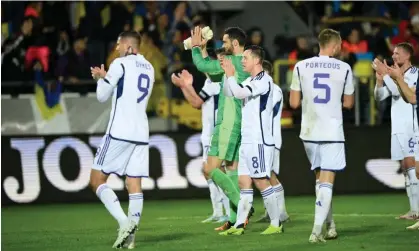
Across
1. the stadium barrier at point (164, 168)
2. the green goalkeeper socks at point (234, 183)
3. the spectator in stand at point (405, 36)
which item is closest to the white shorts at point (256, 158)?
the green goalkeeper socks at point (234, 183)

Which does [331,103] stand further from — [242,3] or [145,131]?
[242,3]

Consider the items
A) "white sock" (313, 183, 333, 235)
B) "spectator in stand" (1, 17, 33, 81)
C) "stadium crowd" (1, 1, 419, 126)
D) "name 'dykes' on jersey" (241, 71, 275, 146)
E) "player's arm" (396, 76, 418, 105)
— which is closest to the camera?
"player's arm" (396, 76, 418, 105)

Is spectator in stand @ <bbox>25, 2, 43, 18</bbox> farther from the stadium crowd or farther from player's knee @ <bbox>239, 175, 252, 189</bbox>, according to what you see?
player's knee @ <bbox>239, 175, 252, 189</bbox>

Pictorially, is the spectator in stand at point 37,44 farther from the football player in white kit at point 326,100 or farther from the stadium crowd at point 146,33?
the football player in white kit at point 326,100

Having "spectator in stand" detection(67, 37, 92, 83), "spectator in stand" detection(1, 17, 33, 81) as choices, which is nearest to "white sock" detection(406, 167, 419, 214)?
"spectator in stand" detection(67, 37, 92, 83)

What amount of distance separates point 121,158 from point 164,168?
268 inches

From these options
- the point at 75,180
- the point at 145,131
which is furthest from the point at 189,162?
the point at 145,131

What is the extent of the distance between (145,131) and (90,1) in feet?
33.3

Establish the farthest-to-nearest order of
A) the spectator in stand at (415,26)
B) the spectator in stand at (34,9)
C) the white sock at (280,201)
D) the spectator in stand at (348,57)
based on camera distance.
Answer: the spectator in stand at (415,26), the spectator in stand at (34,9), the spectator in stand at (348,57), the white sock at (280,201)

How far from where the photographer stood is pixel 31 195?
17.3 meters

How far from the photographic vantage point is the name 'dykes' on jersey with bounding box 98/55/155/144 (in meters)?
10.7

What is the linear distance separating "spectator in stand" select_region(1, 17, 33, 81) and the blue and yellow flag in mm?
882

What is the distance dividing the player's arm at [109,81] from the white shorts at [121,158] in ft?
1.59

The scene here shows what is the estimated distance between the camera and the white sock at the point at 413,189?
13.2 metres
